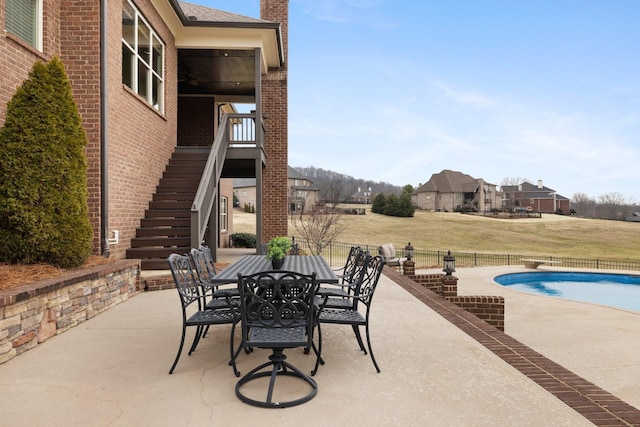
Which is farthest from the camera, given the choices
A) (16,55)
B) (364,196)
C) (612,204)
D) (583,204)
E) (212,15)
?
(364,196)

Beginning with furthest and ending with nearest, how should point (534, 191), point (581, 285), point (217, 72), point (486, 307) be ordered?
point (534, 191) → point (581, 285) → point (217, 72) → point (486, 307)

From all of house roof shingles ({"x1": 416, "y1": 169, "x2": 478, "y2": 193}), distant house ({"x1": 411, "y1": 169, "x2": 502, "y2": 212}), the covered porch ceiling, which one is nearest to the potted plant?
the covered porch ceiling

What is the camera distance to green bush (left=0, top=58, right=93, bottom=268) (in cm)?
483

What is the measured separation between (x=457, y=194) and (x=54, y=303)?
6190cm

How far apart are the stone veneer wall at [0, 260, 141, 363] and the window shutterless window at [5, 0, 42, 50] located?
3572mm

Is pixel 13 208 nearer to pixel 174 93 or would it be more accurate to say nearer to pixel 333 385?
pixel 333 385

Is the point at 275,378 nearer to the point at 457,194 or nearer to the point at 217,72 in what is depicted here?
the point at 217,72

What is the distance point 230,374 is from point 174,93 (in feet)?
28.9

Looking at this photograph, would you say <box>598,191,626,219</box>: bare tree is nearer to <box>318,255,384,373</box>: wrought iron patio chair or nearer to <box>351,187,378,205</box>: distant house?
<box>351,187,378,205</box>: distant house

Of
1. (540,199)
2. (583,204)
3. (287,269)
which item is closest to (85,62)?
(287,269)

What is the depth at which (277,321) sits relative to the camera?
290cm

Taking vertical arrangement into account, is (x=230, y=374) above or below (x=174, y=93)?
below

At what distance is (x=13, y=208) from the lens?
475cm

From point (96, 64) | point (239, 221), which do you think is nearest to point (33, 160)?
point (96, 64)
